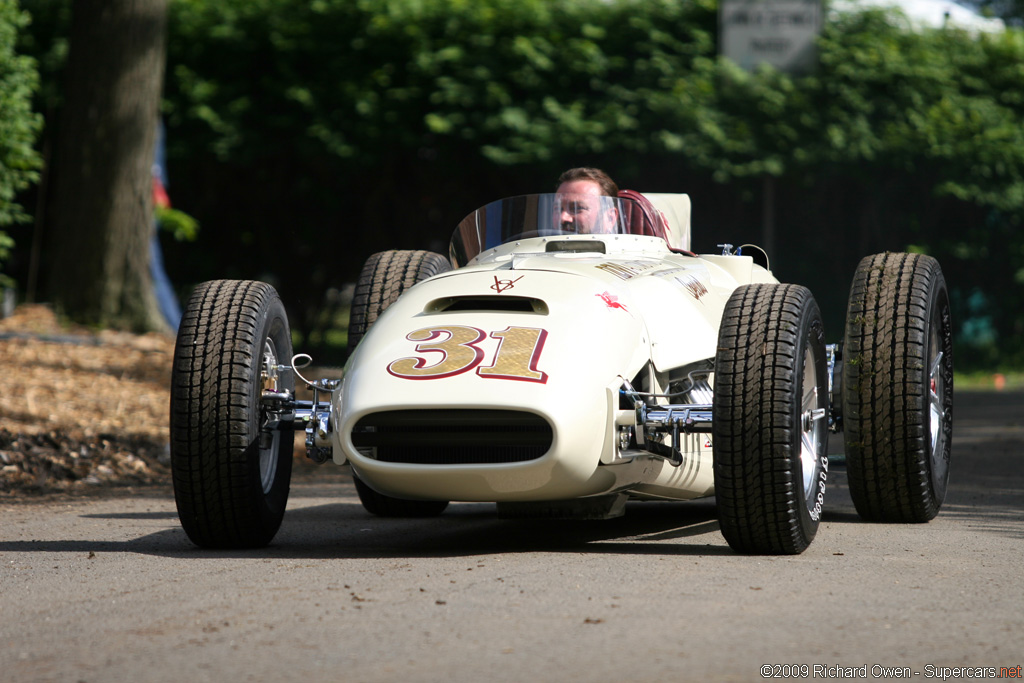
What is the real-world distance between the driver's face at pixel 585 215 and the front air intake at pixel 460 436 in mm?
1752

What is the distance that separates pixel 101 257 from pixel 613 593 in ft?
27.3

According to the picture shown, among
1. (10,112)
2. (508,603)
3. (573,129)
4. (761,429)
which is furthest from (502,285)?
(573,129)

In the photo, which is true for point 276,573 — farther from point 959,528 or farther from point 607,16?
point 607,16

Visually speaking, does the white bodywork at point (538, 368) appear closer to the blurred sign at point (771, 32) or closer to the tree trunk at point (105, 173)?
the tree trunk at point (105, 173)

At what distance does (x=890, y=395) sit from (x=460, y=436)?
6.73 feet

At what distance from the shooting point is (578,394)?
4.41 m

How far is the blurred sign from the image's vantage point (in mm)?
13469

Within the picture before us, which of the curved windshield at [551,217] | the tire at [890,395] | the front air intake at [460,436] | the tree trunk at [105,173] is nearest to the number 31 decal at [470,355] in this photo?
the front air intake at [460,436]

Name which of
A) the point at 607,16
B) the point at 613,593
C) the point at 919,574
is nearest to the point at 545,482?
the point at 613,593

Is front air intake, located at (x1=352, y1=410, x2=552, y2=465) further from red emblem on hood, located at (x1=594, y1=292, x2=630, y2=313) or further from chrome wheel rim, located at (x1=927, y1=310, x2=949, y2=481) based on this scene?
chrome wheel rim, located at (x1=927, y1=310, x2=949, y2=481)

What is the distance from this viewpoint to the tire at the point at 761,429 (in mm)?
4500

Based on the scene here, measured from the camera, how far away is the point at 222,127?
1420cm

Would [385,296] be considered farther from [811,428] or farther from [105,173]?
[105,173]
